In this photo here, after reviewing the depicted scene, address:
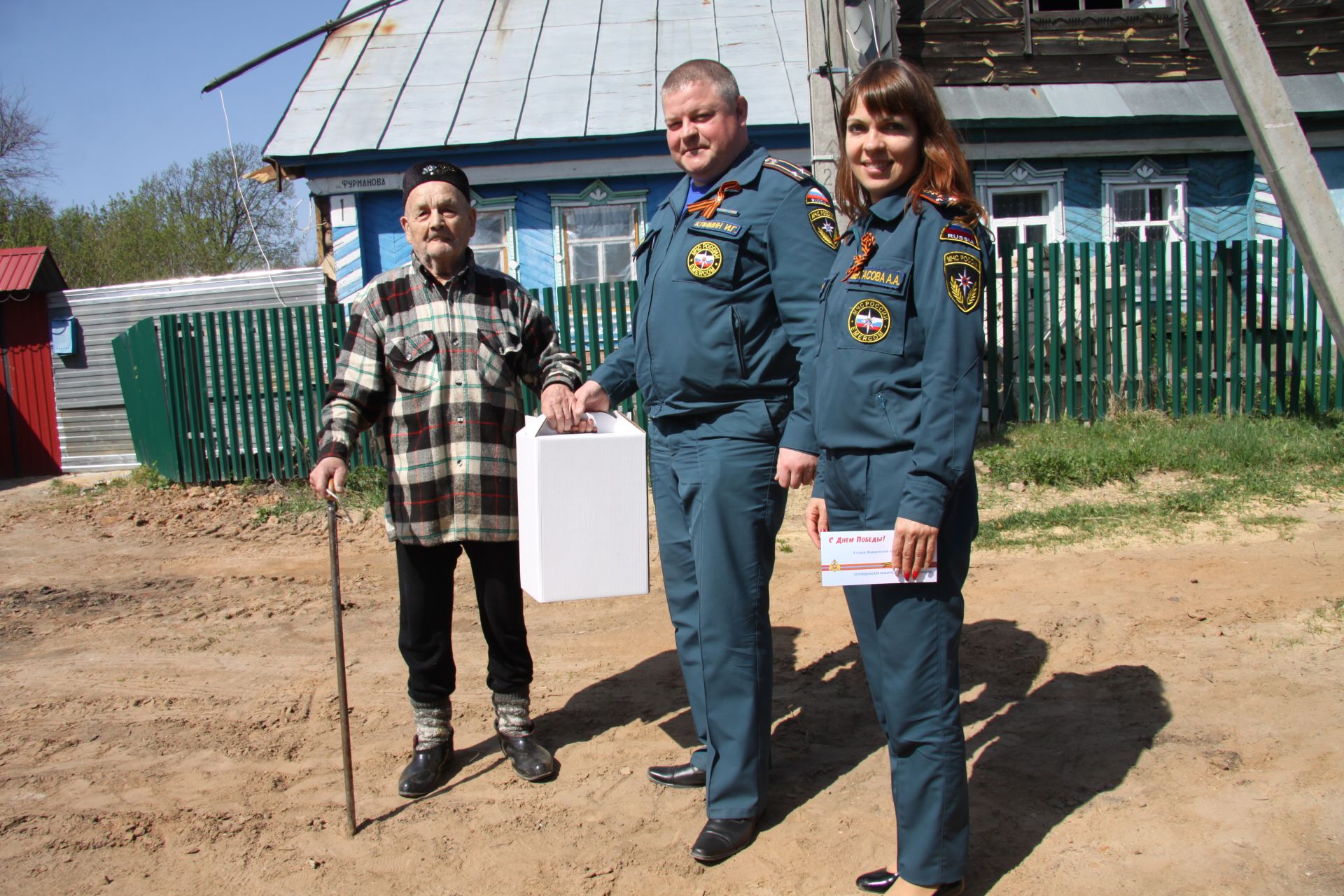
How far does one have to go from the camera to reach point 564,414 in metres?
2.99

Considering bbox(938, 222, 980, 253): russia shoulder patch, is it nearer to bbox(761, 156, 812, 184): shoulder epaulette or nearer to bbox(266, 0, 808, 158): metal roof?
bbox(761, 156, 812, 184): shoulder epaulette

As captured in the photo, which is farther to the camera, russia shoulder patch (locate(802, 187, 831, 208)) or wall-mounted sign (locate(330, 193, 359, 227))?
wall-mounted sign (locate(330, 193, 359, 227))

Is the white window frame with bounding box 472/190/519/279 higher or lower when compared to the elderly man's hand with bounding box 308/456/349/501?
higher

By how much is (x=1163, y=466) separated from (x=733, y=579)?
211 inches

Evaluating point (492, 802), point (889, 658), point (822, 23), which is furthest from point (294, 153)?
point (889, 658)

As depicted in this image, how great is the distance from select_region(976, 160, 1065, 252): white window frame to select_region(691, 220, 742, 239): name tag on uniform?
9.56m

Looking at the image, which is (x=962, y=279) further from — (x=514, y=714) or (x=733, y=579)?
(x=514, y=714)

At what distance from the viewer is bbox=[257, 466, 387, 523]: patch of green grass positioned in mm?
7668

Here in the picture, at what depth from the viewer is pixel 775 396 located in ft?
9.10

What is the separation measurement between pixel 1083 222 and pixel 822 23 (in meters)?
6.71

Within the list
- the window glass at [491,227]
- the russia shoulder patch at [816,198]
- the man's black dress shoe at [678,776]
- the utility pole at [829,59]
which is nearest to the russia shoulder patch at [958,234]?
the russia shoulder patch at [816,198]

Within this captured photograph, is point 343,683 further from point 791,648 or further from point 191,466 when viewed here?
point 191,466

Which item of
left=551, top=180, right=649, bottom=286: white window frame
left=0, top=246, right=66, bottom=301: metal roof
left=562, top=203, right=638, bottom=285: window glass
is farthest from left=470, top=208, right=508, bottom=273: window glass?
left=0, top=246, right=66, bottom=301: metal roof

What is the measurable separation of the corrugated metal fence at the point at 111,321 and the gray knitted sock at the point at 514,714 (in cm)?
935
